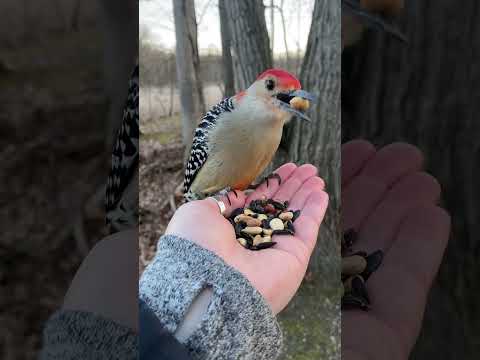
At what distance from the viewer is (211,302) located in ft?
2.96

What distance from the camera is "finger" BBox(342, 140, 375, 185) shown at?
1.03 m

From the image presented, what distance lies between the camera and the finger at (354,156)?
1.03m

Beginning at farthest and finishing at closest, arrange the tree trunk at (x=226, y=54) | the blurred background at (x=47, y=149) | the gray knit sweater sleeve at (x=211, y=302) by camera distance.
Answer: the tree trunk at (x=226, y=54) < the gray knit sweater sleeve at (x=211, y=302) < the blurred background at (x=47, y=149)

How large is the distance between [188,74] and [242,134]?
18 cm

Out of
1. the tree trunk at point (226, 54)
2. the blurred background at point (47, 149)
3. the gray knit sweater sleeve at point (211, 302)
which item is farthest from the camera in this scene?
the tree trunk at point (226, 54)

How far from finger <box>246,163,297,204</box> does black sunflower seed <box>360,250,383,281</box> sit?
266mm

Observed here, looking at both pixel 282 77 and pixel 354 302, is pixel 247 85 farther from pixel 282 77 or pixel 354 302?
pixel 354 302

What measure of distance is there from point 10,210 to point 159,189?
0.39m

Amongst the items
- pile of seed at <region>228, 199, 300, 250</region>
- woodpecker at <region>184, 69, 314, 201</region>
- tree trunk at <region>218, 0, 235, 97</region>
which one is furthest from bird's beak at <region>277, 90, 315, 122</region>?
pile of seed at <region>228, 199, 300, 250</region>

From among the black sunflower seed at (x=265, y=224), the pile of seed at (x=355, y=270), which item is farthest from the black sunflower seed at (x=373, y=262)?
the black sunflower seed at (x=265, y=224)

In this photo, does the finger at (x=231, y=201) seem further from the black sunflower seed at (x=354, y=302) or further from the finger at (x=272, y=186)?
the black sunflower seed at (x=354, y=302)

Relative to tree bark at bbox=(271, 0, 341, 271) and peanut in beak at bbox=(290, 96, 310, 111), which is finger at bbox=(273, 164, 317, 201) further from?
peanut in beak at bbox=(290, 96, 310, 111)

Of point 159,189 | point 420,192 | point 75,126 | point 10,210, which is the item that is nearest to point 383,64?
point 420,192

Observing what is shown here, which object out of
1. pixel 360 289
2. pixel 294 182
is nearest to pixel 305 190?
pixel 294 182
